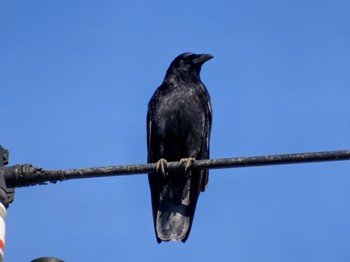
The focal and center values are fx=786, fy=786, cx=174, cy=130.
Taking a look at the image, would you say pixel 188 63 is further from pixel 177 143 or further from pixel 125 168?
pixel 125 168

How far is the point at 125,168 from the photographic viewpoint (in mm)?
4895

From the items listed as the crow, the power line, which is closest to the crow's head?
the crow

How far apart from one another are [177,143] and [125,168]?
327 cm

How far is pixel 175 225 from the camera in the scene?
752 cm

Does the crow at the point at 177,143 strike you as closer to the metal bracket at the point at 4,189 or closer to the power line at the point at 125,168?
the power line at the point at 125,168

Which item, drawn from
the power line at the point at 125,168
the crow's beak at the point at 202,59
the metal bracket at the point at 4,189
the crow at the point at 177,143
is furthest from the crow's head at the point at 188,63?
the metal bracket at the point at 4,189

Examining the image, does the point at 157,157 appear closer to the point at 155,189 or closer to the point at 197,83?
the point at 155,189

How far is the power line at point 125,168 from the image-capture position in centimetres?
453

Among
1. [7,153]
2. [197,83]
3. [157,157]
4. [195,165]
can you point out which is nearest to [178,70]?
[197,83]

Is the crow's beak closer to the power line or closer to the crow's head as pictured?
the crow's head

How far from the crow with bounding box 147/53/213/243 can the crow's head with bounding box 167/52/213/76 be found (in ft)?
0.40

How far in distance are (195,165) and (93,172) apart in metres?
0.66

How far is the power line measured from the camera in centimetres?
453

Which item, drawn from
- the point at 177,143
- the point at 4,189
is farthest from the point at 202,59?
the point at 4,189
